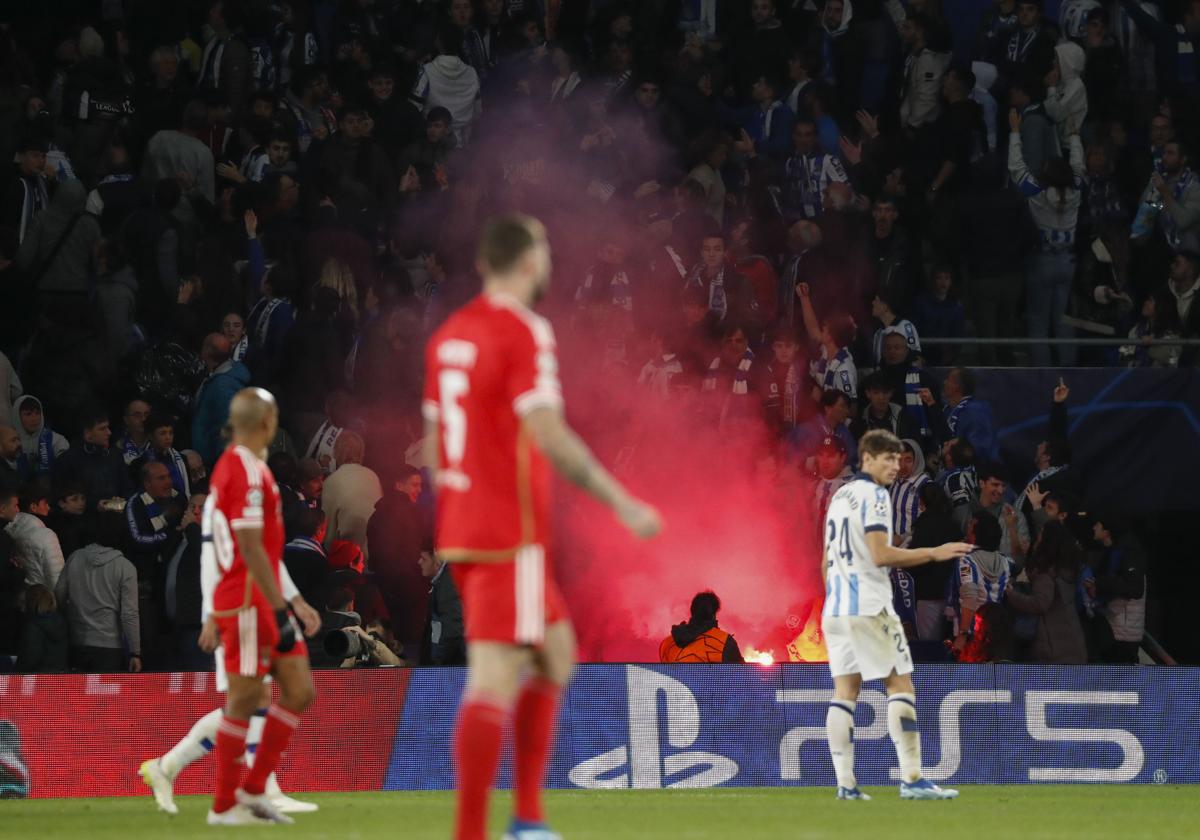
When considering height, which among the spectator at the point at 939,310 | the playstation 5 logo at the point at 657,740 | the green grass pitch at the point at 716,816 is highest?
the spectator at the point at 939,310

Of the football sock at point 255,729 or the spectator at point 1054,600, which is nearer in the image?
the football sock at point 255,729

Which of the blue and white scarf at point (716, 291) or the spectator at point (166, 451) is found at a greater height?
the blue and white scarf at point (716, 291)

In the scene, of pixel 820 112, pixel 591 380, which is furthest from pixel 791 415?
pixel 820 112

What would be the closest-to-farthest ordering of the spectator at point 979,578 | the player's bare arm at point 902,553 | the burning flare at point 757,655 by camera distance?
the player's bare arm at point 902,553 → the burning flare at point 757,655 → the spectator at point 979,578

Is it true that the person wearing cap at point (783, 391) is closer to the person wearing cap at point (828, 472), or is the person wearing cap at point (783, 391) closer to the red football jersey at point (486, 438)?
the person wearing cap at point (828, 472)

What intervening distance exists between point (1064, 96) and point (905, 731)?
9.85 meters

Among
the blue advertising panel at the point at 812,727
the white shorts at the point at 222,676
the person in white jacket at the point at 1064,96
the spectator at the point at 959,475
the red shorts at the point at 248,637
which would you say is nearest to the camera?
the red shorts at the point at 248,637

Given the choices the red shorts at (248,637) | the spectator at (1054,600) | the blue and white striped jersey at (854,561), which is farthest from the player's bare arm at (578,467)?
the spectator at (1054,600)

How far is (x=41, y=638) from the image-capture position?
554 inches

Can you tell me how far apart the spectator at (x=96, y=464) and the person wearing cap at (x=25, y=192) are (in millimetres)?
2486

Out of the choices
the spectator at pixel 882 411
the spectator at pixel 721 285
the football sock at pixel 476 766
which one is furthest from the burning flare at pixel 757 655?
the football sock at pixel 476 766

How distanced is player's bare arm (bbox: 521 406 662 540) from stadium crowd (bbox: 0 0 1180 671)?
801 centimetres

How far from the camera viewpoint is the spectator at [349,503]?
1591 cm

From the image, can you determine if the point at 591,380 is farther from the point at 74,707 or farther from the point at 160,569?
the point at 74,707
